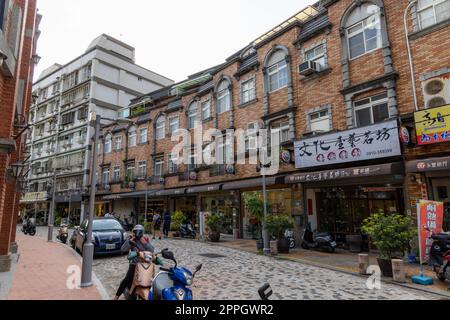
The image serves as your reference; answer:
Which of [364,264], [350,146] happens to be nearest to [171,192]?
[350,146]

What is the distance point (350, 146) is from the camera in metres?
12.5

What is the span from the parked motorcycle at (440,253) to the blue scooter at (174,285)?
6843 mm

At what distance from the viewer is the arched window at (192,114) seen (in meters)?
24.1

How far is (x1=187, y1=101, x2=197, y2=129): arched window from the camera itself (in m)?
24.1

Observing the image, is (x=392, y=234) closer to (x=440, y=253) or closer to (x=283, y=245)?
(x=440, y=253)

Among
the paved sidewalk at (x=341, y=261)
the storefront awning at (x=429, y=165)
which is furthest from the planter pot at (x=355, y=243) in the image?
the storefront awning at (x=429, y=165)

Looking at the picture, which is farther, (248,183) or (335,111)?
(248,183)

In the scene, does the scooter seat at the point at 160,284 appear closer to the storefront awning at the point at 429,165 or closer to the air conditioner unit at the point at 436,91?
the storefront awning at the point at 429,165

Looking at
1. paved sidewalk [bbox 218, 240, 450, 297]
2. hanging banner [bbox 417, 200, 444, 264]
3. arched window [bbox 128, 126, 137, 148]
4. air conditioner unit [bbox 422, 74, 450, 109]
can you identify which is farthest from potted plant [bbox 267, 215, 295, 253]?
arched window [bbox 128, 126, 137, 148]

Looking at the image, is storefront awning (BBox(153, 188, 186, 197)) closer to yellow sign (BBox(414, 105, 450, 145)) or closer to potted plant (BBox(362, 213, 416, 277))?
potted plant (BBox(362, 213, 416, 277))

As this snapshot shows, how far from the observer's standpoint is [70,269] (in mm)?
9617

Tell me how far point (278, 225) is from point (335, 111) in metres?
6.05
